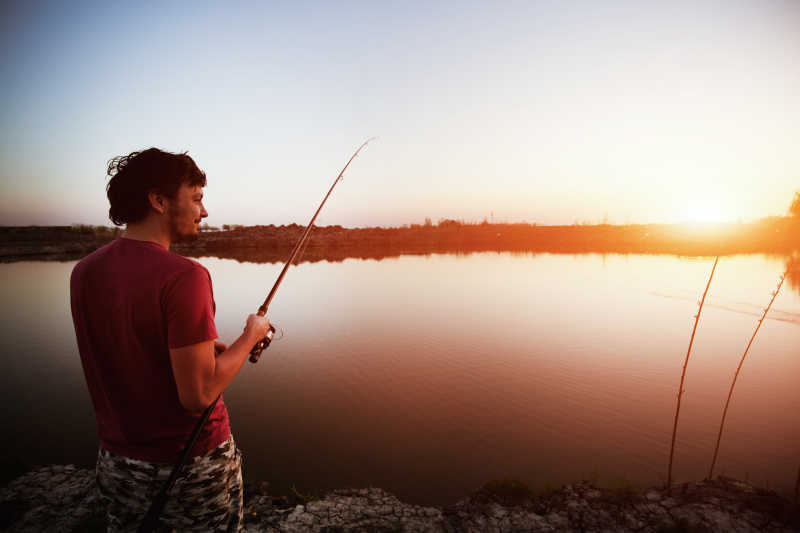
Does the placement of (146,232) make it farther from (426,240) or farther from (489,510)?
(426,240)

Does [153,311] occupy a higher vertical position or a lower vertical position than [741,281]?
higher

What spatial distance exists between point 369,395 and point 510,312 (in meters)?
6.96

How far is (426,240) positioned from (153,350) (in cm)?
4712

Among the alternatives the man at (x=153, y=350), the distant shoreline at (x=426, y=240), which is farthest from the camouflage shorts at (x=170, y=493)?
the distant shoreline at (x=426, y=240)

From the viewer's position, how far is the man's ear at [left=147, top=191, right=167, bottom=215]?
1.39 metres

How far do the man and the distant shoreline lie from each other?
95.5 feet

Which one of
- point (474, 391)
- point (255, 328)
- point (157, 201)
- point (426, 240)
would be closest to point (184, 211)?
point (157, 201)

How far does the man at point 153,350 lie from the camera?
1.25 meters

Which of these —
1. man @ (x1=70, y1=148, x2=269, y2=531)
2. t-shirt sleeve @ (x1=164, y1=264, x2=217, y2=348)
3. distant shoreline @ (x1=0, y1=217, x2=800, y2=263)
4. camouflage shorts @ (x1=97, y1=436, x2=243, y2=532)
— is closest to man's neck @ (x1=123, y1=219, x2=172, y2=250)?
man @ (x1=70, y1=148, x2=269, y2=531)

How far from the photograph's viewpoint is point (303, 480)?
4266 mm

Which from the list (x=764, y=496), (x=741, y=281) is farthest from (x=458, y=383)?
(x=741, y=281)

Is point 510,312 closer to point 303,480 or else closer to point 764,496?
point 764,496

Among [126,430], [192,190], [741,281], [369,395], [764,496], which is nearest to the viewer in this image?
[126,430]

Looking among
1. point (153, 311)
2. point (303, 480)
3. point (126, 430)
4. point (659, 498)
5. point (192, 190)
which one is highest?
point (192, 190)
